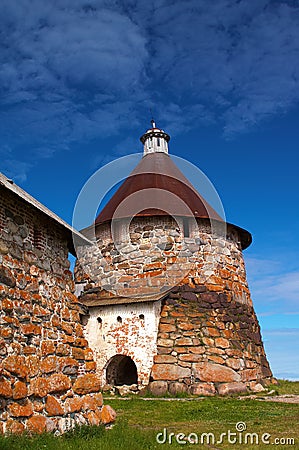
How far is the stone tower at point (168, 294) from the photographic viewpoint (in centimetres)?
1288

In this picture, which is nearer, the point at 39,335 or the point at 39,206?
the point at 39,335

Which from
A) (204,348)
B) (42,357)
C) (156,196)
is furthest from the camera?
(156,196)

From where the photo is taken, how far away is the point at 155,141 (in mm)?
17828

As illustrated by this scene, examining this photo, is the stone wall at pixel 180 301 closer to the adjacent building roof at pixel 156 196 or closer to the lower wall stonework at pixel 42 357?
the adjacent building roof at pixel 156 196

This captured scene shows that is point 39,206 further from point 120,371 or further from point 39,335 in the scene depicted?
point 120,371

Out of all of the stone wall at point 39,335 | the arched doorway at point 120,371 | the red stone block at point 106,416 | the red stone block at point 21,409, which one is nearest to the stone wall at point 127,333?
the arched doorway at point 120,371

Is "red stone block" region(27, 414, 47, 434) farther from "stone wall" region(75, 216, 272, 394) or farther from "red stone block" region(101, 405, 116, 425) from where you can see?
"stone wall" region(75, 216, 272, 394)

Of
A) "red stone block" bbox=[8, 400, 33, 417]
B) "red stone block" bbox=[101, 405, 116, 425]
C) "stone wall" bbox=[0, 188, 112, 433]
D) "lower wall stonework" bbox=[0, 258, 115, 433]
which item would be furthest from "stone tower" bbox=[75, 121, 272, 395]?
"red stone block" bbox=[8, 400, 33, 417]

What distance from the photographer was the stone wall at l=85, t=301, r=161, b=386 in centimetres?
1286

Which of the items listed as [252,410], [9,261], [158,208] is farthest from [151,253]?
[9,261]

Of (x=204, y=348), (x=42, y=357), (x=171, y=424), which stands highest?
(x=204, y=348)

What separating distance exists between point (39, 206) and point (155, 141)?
11.6 m

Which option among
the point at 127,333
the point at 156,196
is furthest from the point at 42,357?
the point at 156,196

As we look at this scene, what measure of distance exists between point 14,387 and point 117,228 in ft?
Answer: 31.0
